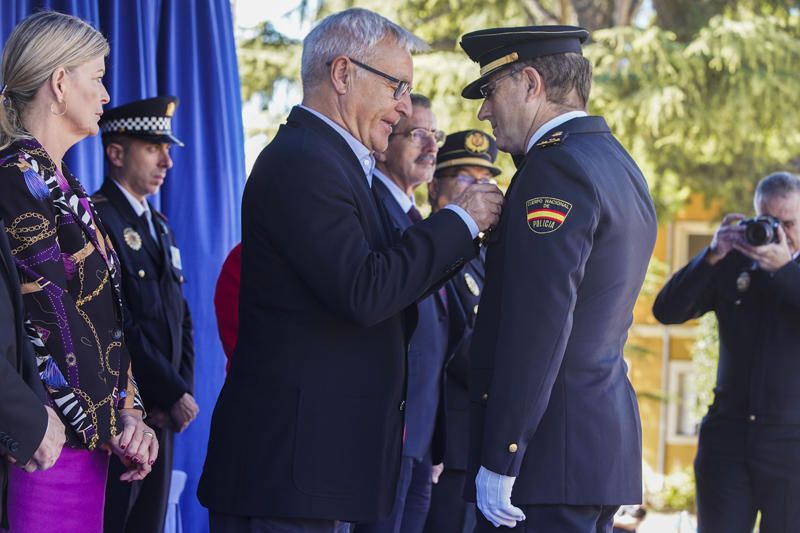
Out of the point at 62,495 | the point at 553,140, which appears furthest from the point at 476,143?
the point at 62,495

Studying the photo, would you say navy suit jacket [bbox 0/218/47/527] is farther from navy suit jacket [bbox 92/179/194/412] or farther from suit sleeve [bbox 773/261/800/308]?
suit sleeve [bbox 773/261/800/308]

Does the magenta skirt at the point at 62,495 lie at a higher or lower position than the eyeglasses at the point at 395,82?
lower

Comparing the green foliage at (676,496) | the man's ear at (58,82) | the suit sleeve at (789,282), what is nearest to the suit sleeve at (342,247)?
the man's ear at (58,82)

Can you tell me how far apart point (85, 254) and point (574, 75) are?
4.04 ft

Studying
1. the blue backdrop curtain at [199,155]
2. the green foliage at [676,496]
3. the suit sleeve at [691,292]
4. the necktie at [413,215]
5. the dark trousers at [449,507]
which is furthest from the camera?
the green foliage at [676,496]

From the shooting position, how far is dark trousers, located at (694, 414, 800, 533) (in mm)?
4012

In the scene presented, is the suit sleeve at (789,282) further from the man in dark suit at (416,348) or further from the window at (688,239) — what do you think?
the window at (688,239)

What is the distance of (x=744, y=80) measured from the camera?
408 inches

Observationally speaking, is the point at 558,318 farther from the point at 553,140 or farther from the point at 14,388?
the point at 14,388

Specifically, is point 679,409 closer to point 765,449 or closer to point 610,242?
point 765,449

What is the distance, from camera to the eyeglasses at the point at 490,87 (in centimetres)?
268

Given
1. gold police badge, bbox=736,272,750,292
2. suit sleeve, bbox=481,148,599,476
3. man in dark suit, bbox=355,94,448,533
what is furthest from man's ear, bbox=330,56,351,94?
gold police badge, bbox=736,272,750,292

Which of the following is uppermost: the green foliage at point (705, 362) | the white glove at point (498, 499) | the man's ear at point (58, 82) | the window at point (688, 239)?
the man's ear at point (58, 82)

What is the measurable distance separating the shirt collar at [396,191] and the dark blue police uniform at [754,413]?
1.34 m
